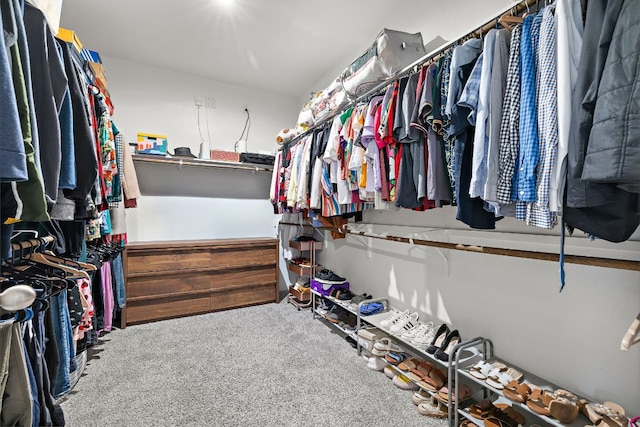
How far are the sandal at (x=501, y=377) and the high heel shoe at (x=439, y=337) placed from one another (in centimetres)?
32

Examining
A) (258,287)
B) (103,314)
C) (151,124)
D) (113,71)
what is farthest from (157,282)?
(113,71)

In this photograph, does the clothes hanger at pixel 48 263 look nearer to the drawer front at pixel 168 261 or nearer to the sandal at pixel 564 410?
the drawer front at pixel 168 261

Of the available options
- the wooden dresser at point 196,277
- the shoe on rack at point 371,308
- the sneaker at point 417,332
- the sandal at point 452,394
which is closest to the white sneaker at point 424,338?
the sneaker at point 417,332

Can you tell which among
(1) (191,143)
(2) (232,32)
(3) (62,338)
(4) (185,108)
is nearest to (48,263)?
(3) (62,338)

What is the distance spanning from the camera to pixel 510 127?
994 mm

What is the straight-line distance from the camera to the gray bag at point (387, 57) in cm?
169

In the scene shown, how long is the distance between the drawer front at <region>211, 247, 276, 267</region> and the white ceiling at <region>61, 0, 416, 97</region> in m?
1.98

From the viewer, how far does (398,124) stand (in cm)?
145

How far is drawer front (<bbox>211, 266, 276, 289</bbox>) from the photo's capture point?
299cm

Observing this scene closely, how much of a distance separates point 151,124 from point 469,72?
3.14 meters

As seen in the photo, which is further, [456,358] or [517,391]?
[456,358]

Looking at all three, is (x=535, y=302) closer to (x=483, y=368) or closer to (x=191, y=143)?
(x=483, y=368)

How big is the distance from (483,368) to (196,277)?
2547 millimetres

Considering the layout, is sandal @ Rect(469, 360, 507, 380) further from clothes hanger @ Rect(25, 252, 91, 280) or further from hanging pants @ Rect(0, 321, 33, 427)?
clothes hanger @ Rect(25, 252, 91, 280)
